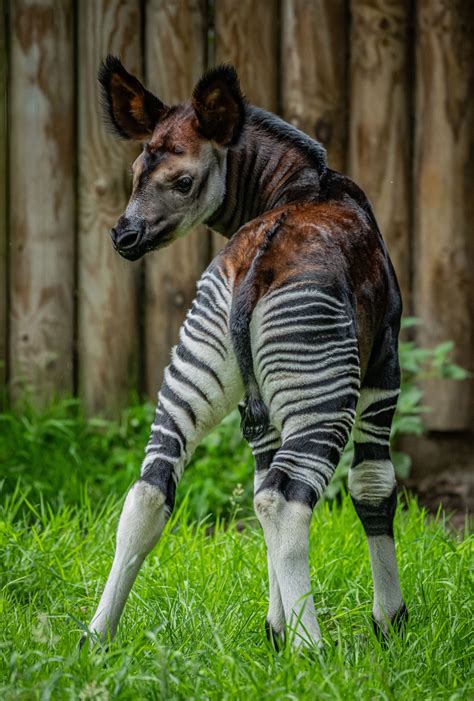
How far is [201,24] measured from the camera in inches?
243

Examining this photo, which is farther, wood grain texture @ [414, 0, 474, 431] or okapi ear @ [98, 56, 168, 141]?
wood grain texture @ [414, 0, 474, 431]

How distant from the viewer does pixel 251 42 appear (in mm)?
6078

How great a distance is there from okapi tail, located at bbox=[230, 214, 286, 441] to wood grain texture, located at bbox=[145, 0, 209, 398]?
124 inches

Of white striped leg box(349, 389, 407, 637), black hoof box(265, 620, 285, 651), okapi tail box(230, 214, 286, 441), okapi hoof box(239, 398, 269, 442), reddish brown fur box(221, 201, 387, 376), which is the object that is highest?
reddish brown fur box(221, 201, 387, 376)

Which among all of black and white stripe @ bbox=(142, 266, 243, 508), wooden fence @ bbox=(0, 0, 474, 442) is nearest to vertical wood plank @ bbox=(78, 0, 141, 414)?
wooden fence @ bbox=(0, 0, 474, 442)

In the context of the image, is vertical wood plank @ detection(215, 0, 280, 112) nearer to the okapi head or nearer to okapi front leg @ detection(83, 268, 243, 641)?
the okapi head

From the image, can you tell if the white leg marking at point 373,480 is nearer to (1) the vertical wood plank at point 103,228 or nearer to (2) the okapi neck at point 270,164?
(2) the okapi neck at point 270,164

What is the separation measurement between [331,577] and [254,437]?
92 centimetres

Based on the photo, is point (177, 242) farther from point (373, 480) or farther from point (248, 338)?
point (248, 338)

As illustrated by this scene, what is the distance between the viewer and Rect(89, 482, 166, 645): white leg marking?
9.80ft

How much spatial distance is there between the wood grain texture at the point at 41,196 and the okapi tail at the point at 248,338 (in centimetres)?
340

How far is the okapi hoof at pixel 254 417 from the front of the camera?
10.0 ft

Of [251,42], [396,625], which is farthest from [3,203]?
[396,625]

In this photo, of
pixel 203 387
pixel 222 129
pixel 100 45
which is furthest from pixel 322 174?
pixel 100 45
